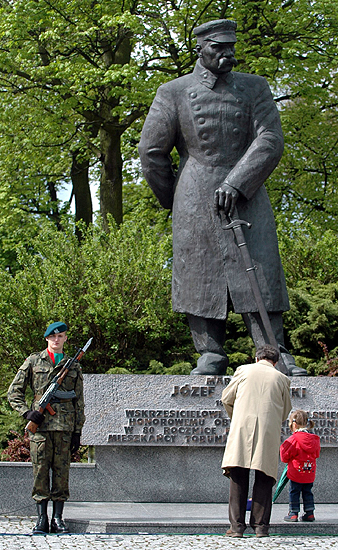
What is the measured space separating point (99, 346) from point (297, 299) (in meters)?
2.81

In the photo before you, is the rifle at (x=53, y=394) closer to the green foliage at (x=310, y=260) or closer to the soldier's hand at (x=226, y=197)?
the soldier's hand at (x=226, y=197)

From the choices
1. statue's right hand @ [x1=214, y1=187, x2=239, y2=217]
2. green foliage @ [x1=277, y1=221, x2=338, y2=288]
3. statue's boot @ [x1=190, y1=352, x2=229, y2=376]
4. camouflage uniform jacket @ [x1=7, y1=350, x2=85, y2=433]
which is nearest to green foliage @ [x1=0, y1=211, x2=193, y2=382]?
green foliage @ [x1=277, y1=221, x2=338, y2=288]

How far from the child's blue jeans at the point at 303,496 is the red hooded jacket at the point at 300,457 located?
0.04 m

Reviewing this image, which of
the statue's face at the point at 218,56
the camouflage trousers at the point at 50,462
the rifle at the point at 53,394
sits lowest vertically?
the camouflage trousers at the point at 50,462

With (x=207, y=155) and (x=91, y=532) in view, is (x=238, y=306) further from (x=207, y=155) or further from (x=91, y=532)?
(x=91, y=532)

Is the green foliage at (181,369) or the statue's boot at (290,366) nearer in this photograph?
the statue's boot at (290,366)

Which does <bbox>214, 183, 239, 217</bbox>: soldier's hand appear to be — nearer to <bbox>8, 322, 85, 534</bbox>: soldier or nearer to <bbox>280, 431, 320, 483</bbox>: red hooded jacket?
<bbox>8, 322, 85, 534</bbox>: soldier

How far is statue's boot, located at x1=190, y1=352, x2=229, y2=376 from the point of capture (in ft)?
22.7

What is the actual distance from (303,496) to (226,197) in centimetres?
256

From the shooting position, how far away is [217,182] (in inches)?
277

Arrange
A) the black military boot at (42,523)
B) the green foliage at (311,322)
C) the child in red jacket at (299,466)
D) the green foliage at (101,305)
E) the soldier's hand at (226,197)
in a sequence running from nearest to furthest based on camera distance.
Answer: the black military boot at (42,523)
the child in red jacket at (299,466)
the soldier's hand at (226,197)
the green foliage at (311,322)
the green foliage at (101,305)

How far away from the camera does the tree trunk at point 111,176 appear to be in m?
16.0

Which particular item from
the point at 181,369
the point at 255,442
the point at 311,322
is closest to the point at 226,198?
the point at 255,442

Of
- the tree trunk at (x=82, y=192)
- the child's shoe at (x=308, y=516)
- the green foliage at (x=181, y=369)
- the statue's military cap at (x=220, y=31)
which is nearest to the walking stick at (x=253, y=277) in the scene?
the child's shoe at (x=308, y=516)
